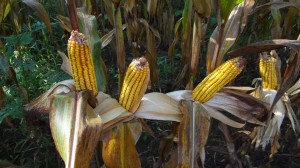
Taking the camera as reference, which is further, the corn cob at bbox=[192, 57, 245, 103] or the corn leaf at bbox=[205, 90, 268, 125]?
the corn leaf at bbox=[205, 90, 268, 125]

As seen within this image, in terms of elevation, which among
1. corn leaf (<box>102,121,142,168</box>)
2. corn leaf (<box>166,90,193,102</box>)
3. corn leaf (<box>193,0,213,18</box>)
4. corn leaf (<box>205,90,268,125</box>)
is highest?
corn leaf (<box>193,0,213,18</box>)

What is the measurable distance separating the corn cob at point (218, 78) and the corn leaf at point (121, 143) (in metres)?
0.31

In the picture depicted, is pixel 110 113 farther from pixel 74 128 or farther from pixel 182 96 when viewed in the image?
pixel 182 96

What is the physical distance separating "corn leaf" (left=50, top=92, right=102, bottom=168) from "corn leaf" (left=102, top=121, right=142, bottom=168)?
0.23 m

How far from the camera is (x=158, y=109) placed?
163 cm

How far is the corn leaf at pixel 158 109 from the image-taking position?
1619 mm

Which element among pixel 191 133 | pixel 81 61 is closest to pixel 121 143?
pixel 191 133

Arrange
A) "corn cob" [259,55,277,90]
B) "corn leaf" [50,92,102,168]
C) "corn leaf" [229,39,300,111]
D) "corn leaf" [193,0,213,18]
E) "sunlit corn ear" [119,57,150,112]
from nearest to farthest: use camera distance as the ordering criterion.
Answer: "corn leaf" [50,92,102,168] → "sunlit corn ear" [119,57,150,112] → "corn leaf" [229,39,300,111] → "corn leaf" [193,0,213,18] → "corn cob" [259,55,277,90]

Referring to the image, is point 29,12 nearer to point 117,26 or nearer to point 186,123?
point 117,26

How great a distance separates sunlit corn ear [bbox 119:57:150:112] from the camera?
143 cm

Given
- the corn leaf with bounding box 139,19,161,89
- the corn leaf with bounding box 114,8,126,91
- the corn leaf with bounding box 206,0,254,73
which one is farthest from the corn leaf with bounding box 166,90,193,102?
the corn leaf with bounding box 139,19,161,89

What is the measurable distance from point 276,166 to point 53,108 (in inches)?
69.3

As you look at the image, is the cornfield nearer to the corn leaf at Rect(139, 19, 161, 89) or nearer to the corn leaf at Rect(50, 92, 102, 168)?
the corn leaf at Rect(50, 92, 102, 168)

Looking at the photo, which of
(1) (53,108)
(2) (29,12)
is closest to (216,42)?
(1) (53,108)
